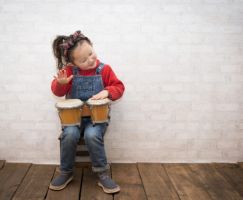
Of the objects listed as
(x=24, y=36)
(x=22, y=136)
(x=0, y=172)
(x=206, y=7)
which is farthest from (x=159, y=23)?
(x=0, y=172)

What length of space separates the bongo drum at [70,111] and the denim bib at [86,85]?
17cm

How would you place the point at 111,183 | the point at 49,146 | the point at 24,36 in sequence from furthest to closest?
the point at 49,146, the point at 24,36, the point at 111,183

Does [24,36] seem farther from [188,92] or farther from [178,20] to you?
[188,92]

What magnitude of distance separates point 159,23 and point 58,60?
989 mm

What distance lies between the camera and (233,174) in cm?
283

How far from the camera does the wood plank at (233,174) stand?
102 inches

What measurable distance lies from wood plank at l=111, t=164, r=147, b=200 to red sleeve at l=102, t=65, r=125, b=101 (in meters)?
0.71

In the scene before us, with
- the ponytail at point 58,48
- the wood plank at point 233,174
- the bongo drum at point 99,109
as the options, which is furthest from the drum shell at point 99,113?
the wood plank at point 233,174

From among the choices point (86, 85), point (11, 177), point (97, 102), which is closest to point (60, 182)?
point (11, 177)

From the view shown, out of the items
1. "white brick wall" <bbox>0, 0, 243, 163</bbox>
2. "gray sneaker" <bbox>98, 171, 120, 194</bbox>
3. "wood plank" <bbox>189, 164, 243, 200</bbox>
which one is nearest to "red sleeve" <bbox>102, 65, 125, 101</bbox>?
"white brick wall" <bbox>0, 0, 243, 163</bbox>

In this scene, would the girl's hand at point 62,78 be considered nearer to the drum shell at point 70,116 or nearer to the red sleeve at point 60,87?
the red sleeve at point 60,87

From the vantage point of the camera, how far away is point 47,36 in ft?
9.20

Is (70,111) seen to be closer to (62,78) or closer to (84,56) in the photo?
(62,78)

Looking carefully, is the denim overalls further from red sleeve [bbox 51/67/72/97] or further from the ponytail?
the ponytail
